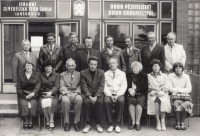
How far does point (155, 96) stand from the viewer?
6047 mm

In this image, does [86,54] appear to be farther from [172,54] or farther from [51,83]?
[172,54]

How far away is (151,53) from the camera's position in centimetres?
657

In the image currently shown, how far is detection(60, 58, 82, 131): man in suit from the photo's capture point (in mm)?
5824

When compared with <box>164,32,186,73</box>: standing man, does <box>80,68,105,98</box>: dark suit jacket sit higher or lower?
lower

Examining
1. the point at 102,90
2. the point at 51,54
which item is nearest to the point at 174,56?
the point at 102,90

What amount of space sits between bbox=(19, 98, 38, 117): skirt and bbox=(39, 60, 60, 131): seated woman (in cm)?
14

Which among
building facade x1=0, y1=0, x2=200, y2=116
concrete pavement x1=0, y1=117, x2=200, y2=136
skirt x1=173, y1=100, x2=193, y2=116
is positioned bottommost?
concrete pavement x1=0, y1=117, x2=200, y2=136

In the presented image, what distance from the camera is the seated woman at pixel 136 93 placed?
19.6 ft

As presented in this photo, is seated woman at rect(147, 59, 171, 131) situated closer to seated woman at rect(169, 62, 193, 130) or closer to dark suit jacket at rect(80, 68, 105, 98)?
seated woman at rect(169, 62, 193, 130)

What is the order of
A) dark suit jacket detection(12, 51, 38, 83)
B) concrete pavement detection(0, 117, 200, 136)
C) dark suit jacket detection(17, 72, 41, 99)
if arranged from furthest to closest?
dark suit jacket detection(12, 51, 38, 83) < dark suit jacket detection(17, 72, 41, 99) < concrete pavement detection(0, 117, 200, 136)

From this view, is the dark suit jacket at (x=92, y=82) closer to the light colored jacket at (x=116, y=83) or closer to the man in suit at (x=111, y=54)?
the light colored jacket at (x=116, y=83)

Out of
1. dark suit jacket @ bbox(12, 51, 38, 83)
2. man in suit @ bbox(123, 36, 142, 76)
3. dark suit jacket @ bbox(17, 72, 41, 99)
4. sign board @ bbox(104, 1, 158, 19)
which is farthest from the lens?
sign board @ bbox(104, 1, 158, 19)

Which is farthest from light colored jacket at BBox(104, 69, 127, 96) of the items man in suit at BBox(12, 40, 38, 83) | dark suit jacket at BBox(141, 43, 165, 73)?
man in suit at BBox(12, 40, 38, 83)

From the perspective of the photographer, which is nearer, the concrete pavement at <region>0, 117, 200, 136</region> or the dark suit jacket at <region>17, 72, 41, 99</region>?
the concrete pavement at <region>0, 117, 200, 136</region>
